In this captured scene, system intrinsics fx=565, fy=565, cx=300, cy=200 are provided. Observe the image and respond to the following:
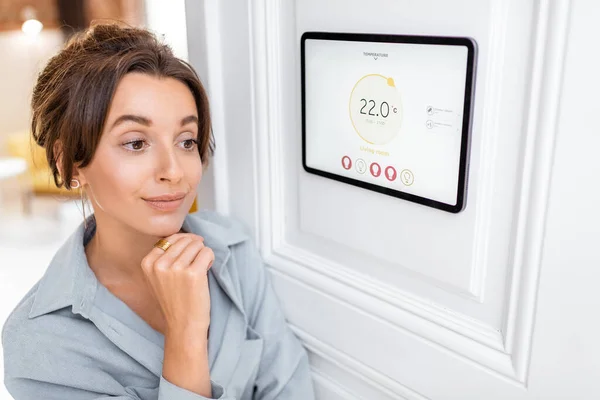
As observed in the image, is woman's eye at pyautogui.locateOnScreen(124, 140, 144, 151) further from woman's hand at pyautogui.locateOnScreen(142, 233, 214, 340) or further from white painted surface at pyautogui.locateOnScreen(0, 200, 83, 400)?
white painted surface at pyautogui.locateOnScreen(0, 200, 83, 400)

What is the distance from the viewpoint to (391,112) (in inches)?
27.5

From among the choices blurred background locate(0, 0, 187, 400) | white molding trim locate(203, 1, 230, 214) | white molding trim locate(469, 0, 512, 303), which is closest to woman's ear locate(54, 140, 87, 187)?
white molding trim locate(203, 1, 230, 214)

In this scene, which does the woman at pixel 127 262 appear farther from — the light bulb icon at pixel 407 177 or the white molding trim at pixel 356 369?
the light bulb icon at pixel 407 177

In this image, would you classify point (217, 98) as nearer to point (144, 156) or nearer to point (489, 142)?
point (144, 156)

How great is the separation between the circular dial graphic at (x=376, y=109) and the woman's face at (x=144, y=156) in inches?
10.5

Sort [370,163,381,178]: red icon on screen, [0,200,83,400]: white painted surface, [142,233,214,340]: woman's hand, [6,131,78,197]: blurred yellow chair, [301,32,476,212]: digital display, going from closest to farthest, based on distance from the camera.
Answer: [301,32,476,212]: digital display
[370,163,381,178]: red icon on screen
[142,233,214,340]: woman's hand
[0,200,83,400]: white painted surface
[6,131,78,197]: blurred yellow chair

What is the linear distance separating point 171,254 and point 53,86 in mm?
313

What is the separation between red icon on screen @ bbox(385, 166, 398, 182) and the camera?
2.35ft

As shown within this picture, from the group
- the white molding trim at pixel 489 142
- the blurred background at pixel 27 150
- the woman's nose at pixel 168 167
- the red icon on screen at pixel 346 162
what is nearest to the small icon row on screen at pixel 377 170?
the red icon on screen at pixel 346 162

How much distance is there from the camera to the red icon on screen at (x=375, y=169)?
74 cm

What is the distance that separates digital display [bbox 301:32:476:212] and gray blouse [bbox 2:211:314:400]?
0.85 feet

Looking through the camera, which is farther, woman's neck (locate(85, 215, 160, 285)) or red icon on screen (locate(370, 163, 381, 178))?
woman's neck (locate(85, 215, 160, 285))

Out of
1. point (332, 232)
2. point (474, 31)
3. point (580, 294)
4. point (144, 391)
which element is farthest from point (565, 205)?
A: point (144, 391)

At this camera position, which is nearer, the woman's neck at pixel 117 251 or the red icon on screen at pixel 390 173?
the red icon on screen at pixel 390 173
